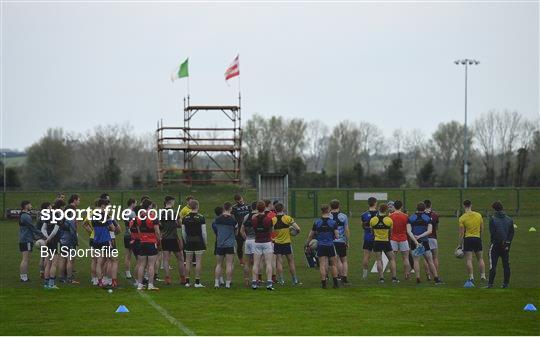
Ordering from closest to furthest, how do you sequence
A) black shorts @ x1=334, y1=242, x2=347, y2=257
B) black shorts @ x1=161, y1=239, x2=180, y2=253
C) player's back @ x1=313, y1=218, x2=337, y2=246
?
player's back @ x1=313, y1=218, x2=337, y2=246, black shorts @ x1=334, y1=242, x2=347, y2=257, black shorts @ x1=161, y1=239, x2=180, y2=253

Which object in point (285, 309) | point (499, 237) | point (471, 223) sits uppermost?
point (471, 223)

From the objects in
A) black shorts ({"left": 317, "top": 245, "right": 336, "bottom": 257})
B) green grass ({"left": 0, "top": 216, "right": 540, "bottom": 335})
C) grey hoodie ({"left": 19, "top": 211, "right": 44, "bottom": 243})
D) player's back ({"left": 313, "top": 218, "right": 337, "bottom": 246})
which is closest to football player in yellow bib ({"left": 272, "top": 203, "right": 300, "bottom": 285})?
player's back ({"left": 313, "top": 218, "right": 337, "bottom": 246})

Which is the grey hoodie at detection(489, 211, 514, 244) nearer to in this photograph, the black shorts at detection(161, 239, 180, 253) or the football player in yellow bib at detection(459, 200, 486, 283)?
the football player in yellow bib at detection(459, 200, 486, 283)

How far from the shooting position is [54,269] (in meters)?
19.6

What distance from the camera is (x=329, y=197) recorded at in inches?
2445

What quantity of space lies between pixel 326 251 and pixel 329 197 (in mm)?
42782

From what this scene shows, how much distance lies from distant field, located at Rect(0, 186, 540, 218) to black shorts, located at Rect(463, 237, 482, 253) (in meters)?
35.2

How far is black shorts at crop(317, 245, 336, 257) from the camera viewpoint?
63.7 feet

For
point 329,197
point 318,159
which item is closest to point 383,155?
point 318,159

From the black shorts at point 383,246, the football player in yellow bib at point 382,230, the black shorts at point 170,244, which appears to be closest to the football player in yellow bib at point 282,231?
the football player in yellow bib at point 382,230

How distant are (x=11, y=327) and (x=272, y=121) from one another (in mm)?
100881

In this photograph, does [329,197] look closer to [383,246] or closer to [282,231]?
[383,246]

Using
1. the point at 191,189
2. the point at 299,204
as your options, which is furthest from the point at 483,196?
the point at 191,189

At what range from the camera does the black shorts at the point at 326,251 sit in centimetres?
1942
